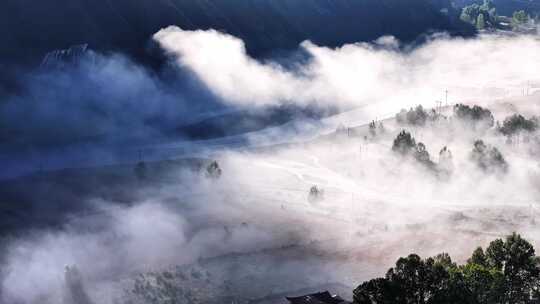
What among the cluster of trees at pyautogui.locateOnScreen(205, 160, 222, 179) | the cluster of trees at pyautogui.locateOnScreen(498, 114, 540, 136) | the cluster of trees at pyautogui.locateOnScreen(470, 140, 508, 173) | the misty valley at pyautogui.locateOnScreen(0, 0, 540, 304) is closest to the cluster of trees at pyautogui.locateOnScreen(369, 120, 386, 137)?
the misty valley at pyautogui.locateOnScreen(0, 0, 540, 304)

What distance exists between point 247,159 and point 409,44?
64.2 m

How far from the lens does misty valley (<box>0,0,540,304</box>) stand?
39.1 metres

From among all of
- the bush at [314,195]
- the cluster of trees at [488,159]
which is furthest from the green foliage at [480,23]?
the bush at [314,195]

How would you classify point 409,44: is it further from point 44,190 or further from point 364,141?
point 44,190

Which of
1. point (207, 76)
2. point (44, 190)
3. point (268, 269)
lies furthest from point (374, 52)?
point (268, 269)

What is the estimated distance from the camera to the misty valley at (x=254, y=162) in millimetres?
39125

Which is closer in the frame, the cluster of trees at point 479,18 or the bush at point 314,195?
the bush at point 314,195

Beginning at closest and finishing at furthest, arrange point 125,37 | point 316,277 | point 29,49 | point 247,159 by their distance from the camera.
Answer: point 316,277 → point 247,159 → point 29,49 → point 125,37

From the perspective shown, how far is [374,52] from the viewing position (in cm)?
11044

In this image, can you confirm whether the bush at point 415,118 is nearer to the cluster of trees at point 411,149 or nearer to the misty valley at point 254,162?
the misty valley at point 254,162

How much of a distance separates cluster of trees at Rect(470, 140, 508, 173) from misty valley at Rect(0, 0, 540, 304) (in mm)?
260

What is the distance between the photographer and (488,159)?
192 feet

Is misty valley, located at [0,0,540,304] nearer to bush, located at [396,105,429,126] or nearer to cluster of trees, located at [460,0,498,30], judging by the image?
bush, located at [396,105,429,126]

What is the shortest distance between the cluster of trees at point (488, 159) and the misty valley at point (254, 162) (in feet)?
0.85
